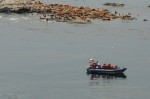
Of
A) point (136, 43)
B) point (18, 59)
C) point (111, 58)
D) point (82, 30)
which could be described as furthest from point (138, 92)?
point (82, 30)

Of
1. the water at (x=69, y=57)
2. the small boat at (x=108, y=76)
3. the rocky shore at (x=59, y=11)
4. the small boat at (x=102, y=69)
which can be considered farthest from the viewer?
the rocky shore at (x=59, y=11)

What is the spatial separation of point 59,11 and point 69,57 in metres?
44.4

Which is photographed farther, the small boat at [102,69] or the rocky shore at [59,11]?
the rocky shore at [59,11]

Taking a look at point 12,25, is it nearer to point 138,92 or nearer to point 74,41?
point 74,41

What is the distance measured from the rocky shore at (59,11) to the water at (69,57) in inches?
114

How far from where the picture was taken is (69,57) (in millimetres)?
89750

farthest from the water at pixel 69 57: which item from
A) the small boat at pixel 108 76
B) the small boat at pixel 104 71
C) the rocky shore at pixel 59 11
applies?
the rocky shore at pixel 59 11

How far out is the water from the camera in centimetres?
7100

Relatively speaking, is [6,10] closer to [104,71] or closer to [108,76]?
[104,71]

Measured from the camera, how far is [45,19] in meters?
126

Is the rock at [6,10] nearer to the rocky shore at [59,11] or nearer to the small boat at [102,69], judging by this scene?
the rocky shore at [59,11]

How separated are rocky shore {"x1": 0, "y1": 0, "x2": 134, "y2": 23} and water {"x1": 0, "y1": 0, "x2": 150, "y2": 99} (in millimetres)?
2893

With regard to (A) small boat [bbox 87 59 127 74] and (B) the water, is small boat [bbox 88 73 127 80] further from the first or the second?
(A) small boat [bbox 87 59 127 74]

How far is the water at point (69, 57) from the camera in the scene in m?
71.0
